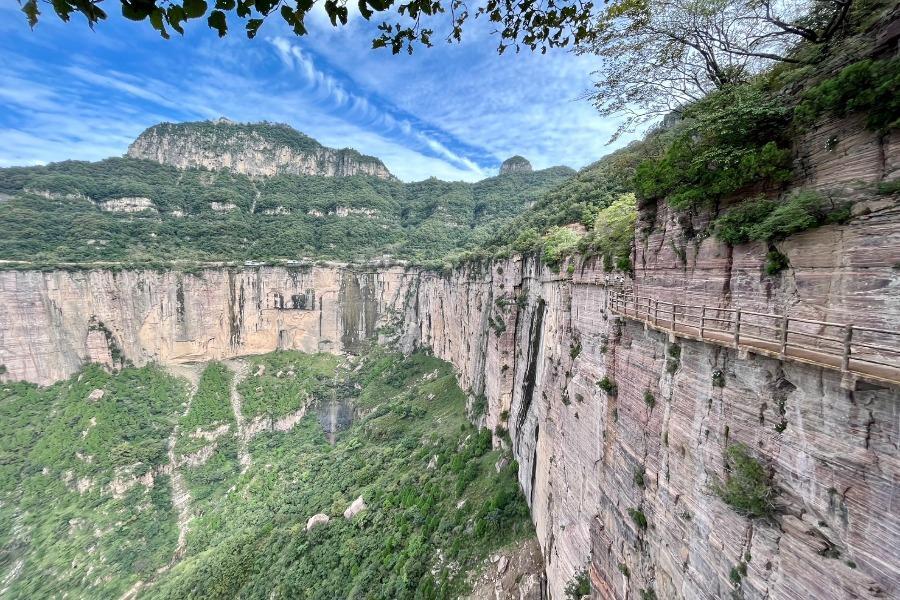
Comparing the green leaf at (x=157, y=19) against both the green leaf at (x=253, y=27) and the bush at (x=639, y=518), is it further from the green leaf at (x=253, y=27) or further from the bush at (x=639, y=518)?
the bush at (x=639, y=518)

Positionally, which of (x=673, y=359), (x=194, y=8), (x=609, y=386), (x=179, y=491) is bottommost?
(x=179, y=491)

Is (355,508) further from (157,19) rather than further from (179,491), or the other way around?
(179,491)

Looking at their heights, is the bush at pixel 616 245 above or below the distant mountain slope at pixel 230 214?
below

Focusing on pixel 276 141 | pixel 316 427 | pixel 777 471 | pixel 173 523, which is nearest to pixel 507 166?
pixel 276 141

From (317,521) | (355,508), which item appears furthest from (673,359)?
(317,521)

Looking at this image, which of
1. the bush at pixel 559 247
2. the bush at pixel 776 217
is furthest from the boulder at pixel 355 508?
the bush at pixel 776 217

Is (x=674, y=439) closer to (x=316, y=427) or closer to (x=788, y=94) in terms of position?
(x=788, y=94)
